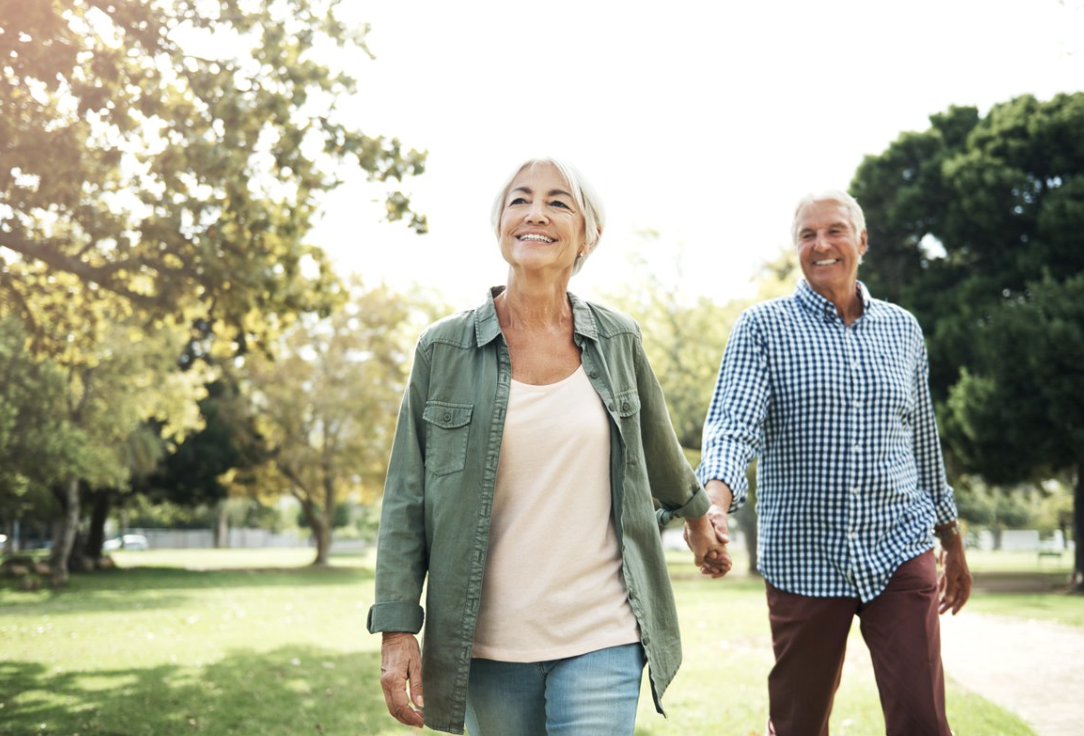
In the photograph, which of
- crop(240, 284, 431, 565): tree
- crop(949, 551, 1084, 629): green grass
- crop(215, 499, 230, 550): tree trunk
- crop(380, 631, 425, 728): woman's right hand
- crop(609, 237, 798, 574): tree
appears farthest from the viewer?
crop(215, 499, 230, 550): tree trunk

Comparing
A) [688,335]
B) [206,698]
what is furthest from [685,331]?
[206,698]

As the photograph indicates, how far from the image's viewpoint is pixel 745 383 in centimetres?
411

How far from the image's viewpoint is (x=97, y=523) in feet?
140

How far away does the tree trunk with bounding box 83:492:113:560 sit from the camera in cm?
4250

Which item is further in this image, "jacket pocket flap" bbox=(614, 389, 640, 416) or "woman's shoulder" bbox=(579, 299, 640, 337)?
"woman's shoulder" bbox=(579, 299, 640, 337)

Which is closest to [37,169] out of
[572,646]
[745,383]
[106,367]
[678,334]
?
[745,383]

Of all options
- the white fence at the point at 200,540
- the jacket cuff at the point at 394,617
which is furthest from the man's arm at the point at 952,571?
the white fence at the point at 200,540

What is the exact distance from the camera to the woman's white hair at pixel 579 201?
10.7 feet

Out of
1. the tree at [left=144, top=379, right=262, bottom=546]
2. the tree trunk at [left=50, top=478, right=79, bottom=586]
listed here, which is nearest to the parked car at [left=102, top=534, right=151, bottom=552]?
the tree at [left=144, top=379, right=262, bottom=546]

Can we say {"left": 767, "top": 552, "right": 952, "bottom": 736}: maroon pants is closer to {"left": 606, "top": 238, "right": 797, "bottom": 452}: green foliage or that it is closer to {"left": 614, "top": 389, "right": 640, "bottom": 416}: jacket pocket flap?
{"left": 614, "top": 389, "right": 640, "bottom": 416}: jacket pocket flap

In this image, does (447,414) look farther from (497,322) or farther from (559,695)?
(559,695)

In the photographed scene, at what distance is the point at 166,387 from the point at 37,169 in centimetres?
2153

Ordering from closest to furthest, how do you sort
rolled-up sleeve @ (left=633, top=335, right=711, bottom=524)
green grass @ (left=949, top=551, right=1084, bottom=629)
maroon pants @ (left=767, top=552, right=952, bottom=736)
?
rolled-up sleeve @ (left=633, top=335, right=711, bottom=524)
maroon pants @ (left=767, top=552, right=952, bottom=736)
green grass @ (left=949, top=551, right=1084, bottom=629)

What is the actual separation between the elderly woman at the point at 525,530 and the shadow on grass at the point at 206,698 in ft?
17.8
